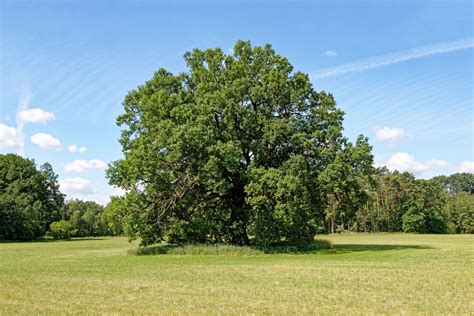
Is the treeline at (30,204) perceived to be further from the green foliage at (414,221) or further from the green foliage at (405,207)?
the green foliage at (414,221)

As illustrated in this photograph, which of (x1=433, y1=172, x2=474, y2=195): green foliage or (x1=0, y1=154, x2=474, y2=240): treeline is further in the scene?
(x1=433, y1=172, x2=474, y2=195): green foliage

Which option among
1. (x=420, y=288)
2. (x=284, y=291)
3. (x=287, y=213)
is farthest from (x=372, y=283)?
(x=287, y=213)

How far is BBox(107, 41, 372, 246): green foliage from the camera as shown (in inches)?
1196

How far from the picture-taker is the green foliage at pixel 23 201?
78.9m

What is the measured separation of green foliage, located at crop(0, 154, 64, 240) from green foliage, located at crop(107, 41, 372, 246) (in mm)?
53678

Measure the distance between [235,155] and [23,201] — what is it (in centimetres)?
6529

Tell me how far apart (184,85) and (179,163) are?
7.90 metres

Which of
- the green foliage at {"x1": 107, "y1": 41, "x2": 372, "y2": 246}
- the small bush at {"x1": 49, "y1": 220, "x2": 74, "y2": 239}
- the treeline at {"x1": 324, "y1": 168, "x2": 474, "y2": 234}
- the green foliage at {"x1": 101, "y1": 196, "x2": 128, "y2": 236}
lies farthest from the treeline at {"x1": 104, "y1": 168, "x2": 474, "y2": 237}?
the green foliage at {"x1": 101, "y1": 196, "x2": 128, "y2": 236}

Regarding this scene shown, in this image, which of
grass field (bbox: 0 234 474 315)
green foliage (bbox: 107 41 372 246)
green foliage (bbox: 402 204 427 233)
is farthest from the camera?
green foliage (bbox: 402 204 427 233)

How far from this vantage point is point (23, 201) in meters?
81.6

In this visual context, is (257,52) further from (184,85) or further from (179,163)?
(179,163)

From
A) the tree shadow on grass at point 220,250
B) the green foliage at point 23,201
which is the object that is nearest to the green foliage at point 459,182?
the green foliage at point 23,201

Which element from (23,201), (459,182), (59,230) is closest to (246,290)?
(23,201)

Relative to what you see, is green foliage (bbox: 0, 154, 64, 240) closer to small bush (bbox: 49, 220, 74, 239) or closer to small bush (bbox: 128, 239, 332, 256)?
small bush (bbox: 49, 220, 74, 239)
